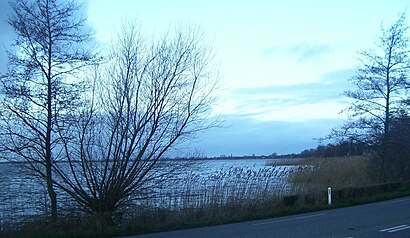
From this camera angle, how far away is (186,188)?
18.7 metres

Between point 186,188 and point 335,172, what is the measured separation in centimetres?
1777

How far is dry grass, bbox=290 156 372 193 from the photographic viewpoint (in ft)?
100

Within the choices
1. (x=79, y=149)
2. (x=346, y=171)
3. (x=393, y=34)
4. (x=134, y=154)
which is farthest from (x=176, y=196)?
(x=393, y=34)

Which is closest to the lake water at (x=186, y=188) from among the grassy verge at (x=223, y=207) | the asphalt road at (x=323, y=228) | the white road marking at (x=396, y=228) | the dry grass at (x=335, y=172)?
the grassy verge at (x=223, y=207)

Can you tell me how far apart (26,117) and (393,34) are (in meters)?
27.3

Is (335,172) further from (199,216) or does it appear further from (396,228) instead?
(396,228)

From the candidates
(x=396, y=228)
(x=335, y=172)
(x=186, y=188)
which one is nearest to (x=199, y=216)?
(x=186, y=188)

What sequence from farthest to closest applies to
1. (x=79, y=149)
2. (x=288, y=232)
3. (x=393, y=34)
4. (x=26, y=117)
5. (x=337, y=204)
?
(x=393, y=34) < (x=337, y=204) < (x=79, y=149) < (x=26, y=117) < (x=288, y=232)

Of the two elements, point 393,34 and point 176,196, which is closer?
point 176,196

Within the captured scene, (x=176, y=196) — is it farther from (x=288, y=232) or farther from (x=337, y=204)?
(x=337, y=204)

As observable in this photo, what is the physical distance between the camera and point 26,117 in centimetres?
1516

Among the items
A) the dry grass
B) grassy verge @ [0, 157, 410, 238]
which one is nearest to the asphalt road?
grassy verge @ [0, 157, 410, 238]

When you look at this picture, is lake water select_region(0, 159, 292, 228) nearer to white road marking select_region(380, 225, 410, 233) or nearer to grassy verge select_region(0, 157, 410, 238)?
grassy verge select_region(0, 157, 410, 238)

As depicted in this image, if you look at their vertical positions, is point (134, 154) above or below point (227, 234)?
above
